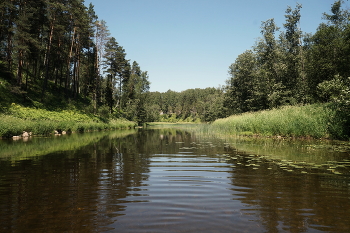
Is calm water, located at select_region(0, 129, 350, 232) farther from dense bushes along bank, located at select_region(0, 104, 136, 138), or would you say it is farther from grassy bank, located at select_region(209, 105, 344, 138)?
dense bushes along bank, located at select_region(0, 104, 136, 138)

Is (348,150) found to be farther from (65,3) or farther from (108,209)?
(65,3)

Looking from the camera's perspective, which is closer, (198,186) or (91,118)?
(198,186)

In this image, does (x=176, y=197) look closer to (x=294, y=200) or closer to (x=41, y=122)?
(x=294, y=200)

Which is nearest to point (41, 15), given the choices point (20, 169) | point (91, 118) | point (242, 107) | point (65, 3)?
point (65, 3)

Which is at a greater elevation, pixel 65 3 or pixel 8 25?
pixel 65 3

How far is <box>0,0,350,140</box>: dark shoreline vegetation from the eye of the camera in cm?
1894

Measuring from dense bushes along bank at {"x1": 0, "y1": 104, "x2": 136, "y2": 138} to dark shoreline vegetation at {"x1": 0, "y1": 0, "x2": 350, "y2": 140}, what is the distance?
0.10 m

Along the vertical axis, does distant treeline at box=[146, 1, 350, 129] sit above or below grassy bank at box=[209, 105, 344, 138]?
above

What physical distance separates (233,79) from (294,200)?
50.1 meters

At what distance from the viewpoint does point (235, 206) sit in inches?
176

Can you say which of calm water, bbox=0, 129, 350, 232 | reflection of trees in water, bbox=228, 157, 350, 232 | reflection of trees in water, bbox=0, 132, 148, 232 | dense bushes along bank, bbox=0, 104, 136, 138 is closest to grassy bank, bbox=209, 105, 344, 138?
calm water, bbox=0, 129, 350, 232

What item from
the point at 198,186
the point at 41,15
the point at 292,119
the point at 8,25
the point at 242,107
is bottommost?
the point at 198,186

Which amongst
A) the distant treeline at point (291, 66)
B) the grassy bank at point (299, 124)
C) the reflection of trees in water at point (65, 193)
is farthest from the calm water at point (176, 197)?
the distant treeline at point (291, 66)

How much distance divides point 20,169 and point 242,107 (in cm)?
4897
